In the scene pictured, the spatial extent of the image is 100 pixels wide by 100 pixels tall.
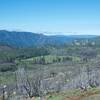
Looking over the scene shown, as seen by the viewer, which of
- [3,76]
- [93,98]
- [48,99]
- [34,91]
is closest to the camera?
[93,98]

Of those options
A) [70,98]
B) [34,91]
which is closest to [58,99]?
[70,98]

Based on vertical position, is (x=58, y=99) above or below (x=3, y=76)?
above

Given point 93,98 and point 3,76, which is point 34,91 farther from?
point 3,76

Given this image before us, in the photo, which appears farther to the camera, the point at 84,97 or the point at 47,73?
the point at 47,73

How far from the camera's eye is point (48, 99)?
144 feet

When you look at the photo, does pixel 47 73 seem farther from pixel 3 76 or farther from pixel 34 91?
pixel 34 91

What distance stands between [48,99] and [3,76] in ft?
480

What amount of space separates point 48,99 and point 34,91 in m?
30.0

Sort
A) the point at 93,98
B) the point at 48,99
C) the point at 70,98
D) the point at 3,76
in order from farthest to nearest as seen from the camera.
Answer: the point at 3,76
the point at 48,99
the point at 70,98
the point at 93,98

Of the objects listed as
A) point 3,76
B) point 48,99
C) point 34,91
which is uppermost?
point 48,99

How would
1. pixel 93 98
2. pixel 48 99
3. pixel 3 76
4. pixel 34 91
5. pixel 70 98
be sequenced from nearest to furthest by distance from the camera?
pixel 93 98, pixel 70 98, pixel 48 99, pixel 34 91, pixel 3 76

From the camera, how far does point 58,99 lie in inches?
1649

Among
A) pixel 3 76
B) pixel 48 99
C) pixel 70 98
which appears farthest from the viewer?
pixel 3 76

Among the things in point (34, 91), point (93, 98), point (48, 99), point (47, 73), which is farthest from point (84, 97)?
point (47, 73)
